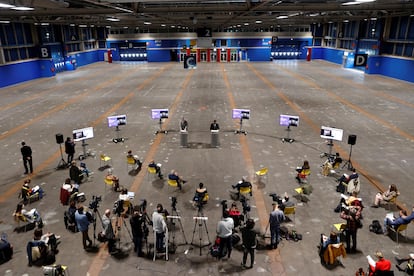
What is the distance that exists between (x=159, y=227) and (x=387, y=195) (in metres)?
7.65

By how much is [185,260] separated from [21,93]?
29.6m

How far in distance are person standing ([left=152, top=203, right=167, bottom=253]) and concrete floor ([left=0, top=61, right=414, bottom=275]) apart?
48cm

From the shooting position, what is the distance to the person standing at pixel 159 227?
799 centimetres

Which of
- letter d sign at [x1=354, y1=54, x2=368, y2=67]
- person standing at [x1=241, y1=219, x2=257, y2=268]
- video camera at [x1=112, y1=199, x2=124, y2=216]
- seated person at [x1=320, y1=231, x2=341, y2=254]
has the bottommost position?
video camera at [x1=112, y1=199, x2=124, y2=216]

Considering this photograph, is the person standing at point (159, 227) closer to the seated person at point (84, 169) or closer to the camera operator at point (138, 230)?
the camera operator at point (138, 230)

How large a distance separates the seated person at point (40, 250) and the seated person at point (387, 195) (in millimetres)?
10159

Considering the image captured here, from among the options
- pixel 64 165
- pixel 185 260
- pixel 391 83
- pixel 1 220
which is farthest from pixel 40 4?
pixel 391 83

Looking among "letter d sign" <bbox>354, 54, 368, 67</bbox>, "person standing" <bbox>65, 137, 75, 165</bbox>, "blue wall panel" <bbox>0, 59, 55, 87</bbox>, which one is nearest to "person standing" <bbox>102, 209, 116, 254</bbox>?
"person standing" <bbox>65, 137, 75, 165</bbox>

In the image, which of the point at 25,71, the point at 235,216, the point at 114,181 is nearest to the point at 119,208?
the point at 114,181

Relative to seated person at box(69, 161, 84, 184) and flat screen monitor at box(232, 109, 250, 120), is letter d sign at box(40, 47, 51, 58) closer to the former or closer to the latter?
flat screen monitor at box(232, 109, 250, 120)

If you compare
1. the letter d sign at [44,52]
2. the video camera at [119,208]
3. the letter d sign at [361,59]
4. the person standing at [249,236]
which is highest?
the letter d sign at [44,52]

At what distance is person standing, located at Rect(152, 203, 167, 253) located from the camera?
26.2 feet

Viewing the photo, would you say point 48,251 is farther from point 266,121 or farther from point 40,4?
point 266,121

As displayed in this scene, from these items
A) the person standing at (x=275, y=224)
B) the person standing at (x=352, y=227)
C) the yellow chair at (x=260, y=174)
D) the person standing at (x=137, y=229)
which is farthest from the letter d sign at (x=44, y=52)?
the person standing at (x=352, y=227)
